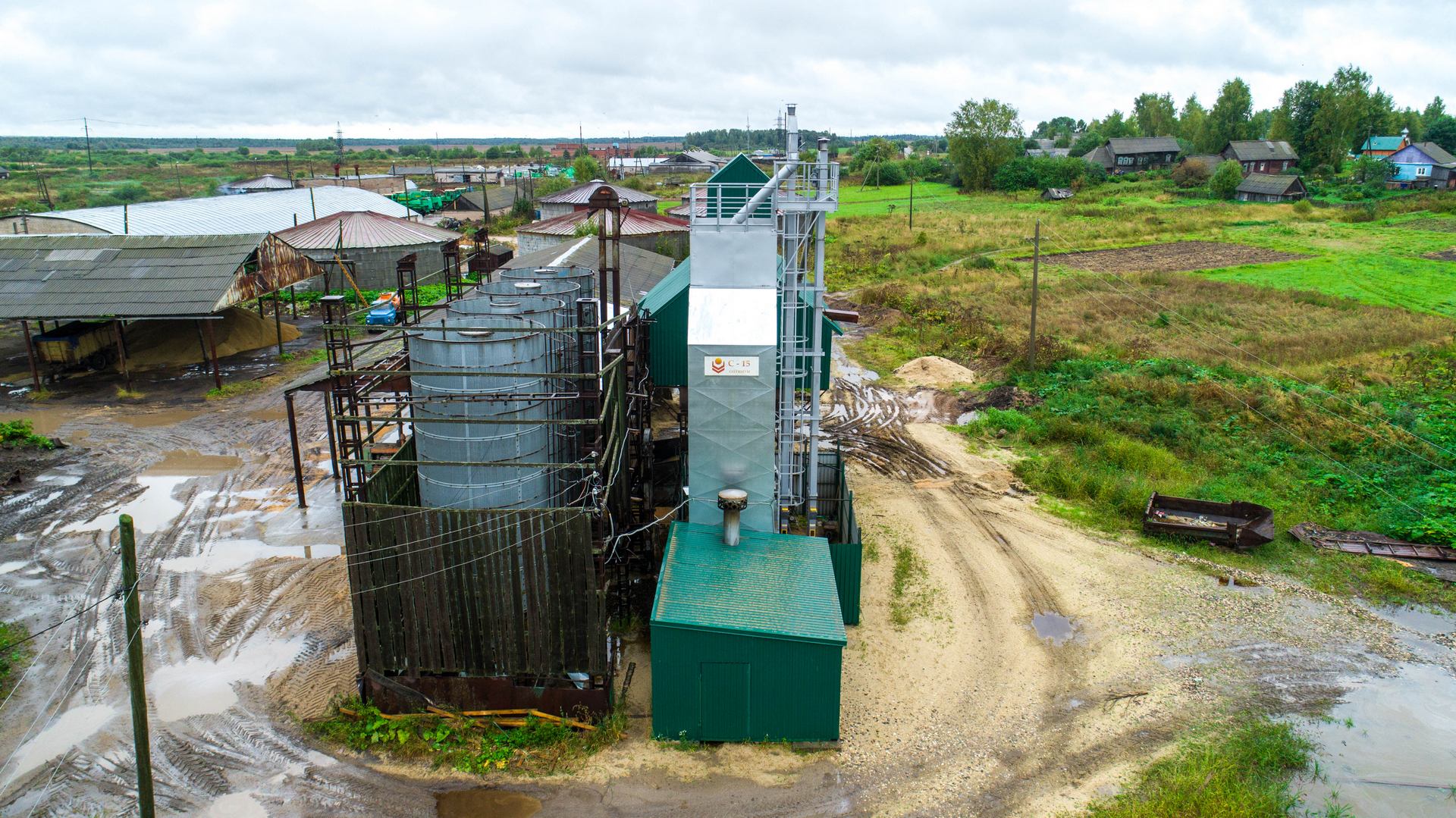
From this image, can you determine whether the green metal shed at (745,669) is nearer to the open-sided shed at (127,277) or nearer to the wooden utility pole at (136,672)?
the wooden utility pole at (136,672)

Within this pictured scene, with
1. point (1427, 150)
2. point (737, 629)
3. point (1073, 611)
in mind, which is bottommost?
point (1073, 611)

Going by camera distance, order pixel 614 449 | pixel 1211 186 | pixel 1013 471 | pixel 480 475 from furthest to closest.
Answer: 1. pixel 1211 186
2. pixel 1013 471
3. pixel 614 449
4. pixel 480 475

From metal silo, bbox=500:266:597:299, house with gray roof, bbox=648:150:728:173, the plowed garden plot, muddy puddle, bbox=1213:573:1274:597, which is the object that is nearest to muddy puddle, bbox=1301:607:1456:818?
muddy puddle, bbox=1213:573:1274:597

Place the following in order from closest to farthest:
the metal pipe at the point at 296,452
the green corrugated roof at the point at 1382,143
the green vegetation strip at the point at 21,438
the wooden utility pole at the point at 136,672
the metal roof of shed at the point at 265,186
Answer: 1. the wooden utility pole at the point at 136,672
2. the metal pipe at the point at 296,452
3. the green vegetation strip at the point at 21,438
4. the metal roof of shed at the point at 265,186
5. the green corrugated roof at the point at 1382,143

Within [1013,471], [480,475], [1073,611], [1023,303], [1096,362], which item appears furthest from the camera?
[1023,303]

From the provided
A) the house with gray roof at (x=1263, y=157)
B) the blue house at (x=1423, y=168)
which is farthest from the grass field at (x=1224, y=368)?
the house with gray roof at (x=1263, y=157)

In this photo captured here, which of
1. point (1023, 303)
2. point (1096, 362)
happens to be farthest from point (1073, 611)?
point (1023, 303)

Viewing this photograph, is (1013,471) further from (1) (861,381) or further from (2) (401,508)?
(2) (401,508)

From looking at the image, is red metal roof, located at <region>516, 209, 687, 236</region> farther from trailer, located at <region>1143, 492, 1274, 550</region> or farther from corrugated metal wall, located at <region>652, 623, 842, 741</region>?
corrugated metal wall, located at <region>652, 623, 842, 741</region>
